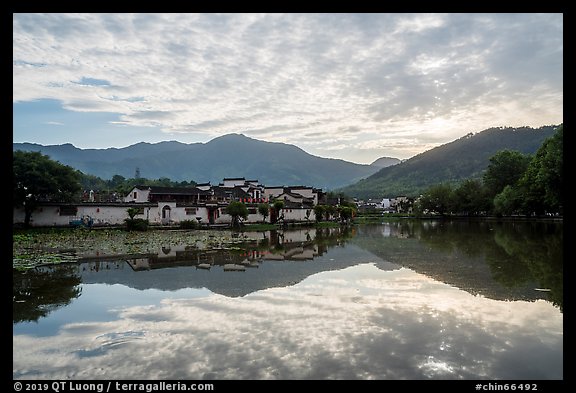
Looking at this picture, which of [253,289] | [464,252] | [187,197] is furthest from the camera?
[187,197]

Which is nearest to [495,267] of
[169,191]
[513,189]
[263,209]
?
[263,209]

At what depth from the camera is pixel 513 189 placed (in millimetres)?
62531

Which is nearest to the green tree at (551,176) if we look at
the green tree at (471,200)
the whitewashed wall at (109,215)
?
the green tree at (471,200)

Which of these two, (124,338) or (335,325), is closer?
(124,338)

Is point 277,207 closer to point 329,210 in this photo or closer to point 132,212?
point 329,210

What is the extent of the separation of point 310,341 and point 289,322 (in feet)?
4.62

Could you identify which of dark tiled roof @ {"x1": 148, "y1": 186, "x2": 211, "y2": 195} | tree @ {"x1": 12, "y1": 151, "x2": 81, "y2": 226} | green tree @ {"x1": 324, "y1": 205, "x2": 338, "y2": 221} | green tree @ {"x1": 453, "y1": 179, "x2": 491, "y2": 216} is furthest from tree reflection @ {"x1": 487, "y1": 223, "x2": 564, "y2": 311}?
green tree @ {"x1": 453, "y1": 179, "x2": 491, "y2": 216}

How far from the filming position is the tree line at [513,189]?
141 ft

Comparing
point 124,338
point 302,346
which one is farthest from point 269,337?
point 124,338

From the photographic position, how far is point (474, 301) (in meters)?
11.4

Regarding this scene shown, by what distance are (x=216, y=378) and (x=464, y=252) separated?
1992cm

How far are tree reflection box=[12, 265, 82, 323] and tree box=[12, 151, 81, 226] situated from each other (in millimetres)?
19307

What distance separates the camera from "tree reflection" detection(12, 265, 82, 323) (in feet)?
35.1

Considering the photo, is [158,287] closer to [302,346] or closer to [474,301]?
[302,346]
